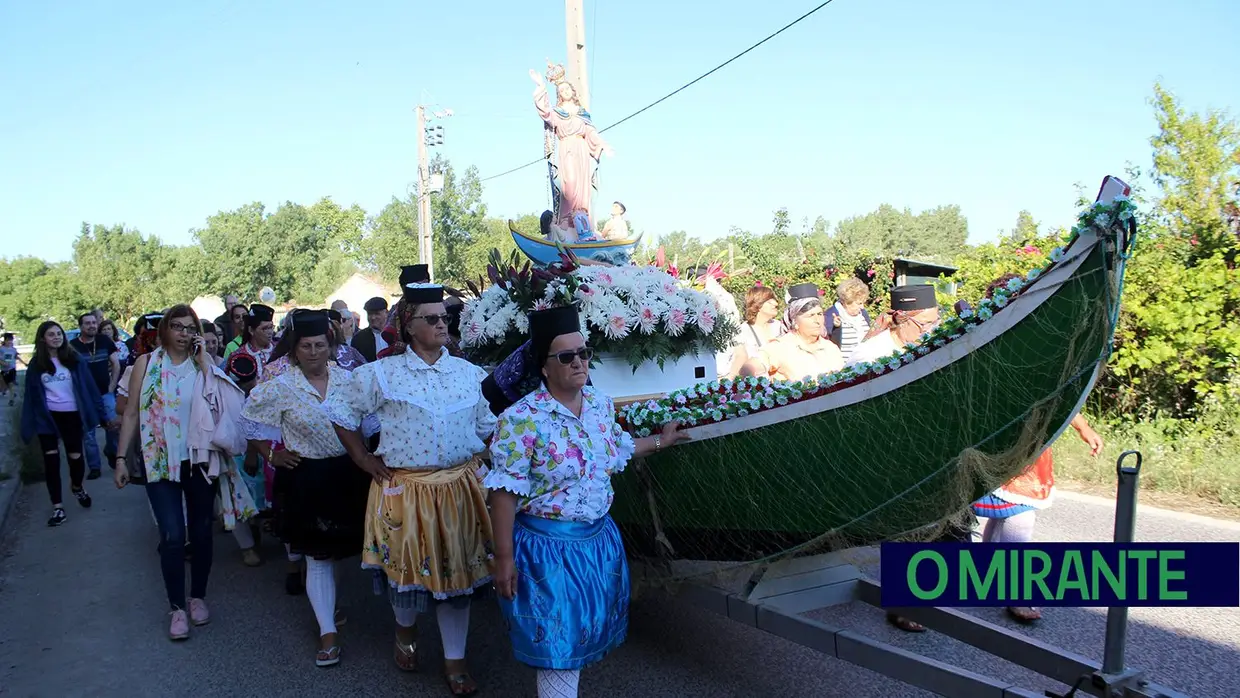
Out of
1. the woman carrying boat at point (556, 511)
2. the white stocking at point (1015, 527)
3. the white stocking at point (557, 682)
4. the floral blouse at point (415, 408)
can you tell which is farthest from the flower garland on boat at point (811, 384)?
the white stocking at point (1015, 527)

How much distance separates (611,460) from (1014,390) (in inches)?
55.2

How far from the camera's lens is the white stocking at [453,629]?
13.4 ft

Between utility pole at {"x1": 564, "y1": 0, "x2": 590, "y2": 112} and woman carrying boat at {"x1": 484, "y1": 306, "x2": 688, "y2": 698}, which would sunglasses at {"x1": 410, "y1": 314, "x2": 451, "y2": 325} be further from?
utility pole at {"x1": 564, "y1": 0, "x2": 590, "y2": 112}

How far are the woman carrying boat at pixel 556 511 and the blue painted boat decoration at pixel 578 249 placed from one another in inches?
143

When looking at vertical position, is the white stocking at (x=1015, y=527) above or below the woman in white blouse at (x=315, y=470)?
below

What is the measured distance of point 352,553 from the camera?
4.54 meters

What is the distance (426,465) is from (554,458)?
1.14m

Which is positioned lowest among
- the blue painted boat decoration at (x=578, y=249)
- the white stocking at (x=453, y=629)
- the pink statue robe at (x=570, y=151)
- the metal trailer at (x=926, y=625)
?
the white stocking at (x=453, y=629)

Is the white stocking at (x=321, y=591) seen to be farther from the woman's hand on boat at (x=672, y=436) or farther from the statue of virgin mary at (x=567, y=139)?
the statue of virgin mary at (x=567, y=139)

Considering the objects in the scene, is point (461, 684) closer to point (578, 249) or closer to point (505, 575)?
point (505, 575)

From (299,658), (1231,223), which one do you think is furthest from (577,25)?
(299,658)

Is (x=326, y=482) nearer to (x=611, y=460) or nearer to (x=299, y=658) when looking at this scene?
(x=299, y=658)

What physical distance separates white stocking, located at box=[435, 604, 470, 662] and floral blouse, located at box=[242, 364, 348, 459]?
1016 mm

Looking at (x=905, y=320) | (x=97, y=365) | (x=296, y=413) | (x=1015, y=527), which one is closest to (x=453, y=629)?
(x=296, y=413)
